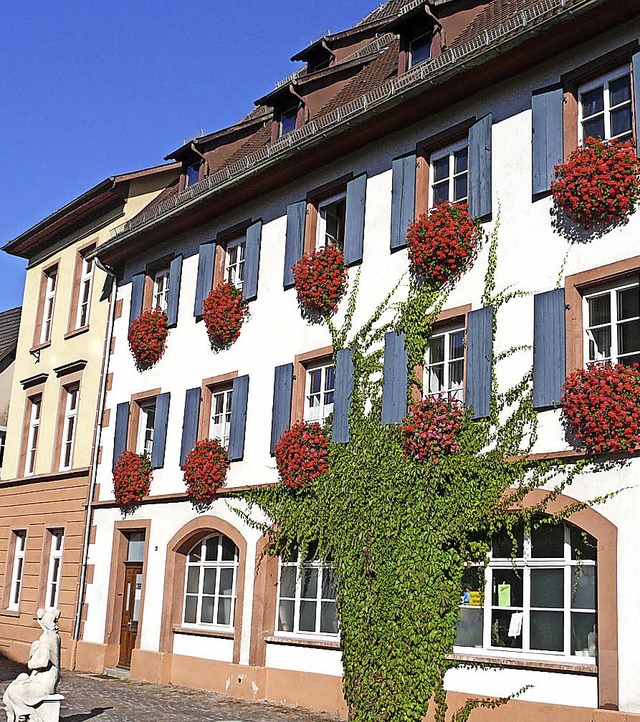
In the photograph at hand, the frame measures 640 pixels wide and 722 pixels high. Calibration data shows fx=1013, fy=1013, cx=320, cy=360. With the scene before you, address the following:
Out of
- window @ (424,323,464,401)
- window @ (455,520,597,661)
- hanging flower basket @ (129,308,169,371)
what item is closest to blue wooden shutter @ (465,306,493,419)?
window @ (424,323,464,401)

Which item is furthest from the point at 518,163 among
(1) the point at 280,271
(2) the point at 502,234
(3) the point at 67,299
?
(3) the point at 67,299

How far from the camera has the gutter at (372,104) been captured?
11570 mm

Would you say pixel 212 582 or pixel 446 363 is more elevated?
pixel 446 363

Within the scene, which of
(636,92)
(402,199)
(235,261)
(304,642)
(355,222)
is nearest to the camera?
(636,92)

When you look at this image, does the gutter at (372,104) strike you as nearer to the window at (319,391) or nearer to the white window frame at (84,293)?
the white window frame at (84,293)

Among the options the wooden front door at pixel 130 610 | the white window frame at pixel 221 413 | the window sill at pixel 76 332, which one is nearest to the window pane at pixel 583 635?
the white window frame at pixel 221 413

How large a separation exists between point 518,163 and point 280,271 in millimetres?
4652

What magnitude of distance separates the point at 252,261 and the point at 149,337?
2.89 metres

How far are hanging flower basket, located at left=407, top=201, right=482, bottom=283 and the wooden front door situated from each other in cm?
833

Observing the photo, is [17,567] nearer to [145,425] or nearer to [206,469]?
[145,425]

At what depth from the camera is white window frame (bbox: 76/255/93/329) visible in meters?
20.9

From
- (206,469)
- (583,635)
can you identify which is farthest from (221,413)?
(583,635)

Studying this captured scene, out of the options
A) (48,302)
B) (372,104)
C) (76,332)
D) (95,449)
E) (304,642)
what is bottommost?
(304,642)

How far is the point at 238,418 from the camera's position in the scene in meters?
15.5
